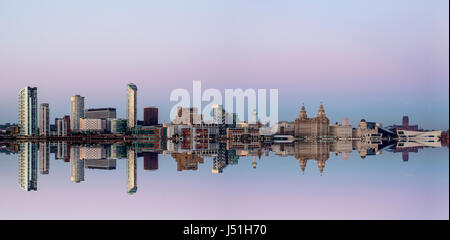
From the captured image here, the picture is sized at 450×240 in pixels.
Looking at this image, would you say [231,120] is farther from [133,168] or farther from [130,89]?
[133,168]

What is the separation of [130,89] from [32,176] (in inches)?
6465

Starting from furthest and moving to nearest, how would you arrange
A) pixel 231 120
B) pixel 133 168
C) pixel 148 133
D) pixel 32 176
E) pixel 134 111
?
pixel 134 111, pixel 148 133, pixel 231 120, pixel 133 168, pixel 32 176

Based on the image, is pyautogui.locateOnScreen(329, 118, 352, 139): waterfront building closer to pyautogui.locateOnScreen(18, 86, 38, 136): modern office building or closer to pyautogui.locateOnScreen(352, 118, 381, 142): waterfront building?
pyautogui.locateOnScreen(352, 118, 381, 142): waterfront building

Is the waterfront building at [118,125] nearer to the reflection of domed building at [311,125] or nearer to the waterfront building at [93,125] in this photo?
the waterfront building at [93,125]

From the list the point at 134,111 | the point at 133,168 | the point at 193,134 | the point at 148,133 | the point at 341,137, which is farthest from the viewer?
the point at 134,111

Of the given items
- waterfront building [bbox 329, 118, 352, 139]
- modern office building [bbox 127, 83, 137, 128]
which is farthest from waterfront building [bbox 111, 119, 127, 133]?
waterfront building [bbox 329, 118, 352, 139]

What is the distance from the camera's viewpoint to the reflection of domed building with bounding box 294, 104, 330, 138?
160 metres

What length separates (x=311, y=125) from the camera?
16075cm

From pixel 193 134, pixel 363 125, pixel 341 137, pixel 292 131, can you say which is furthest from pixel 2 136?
pixel 363 125

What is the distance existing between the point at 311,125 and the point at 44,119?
109m

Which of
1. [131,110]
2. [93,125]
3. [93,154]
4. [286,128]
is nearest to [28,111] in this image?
[93,125]

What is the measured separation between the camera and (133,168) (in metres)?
34.6

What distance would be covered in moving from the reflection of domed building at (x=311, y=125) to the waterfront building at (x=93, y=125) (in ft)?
270

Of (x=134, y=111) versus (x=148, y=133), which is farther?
(x=134, y=111)
